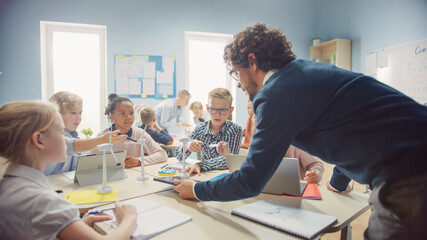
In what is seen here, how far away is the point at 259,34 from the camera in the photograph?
4.02ft

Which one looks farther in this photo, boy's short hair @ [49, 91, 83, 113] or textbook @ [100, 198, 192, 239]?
boy's short hair @ [49, 91, 83, 113]

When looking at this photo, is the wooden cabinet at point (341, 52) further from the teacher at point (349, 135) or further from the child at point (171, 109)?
the teacher at point (349, 135)

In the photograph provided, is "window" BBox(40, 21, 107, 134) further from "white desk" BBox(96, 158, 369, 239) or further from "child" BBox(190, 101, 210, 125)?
"white desk" BBox(96, 158, 369, 239)

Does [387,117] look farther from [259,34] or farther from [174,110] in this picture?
[174,110]

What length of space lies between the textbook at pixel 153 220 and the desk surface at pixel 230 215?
0.08 feet

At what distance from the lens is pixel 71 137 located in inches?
85.1

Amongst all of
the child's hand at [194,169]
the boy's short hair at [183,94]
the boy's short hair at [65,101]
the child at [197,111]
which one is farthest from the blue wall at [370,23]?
the boy's short hair at [65,101]

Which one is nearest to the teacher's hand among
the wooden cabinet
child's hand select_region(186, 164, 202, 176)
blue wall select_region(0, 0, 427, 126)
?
child's hand select_region(186, 164, 202, 176)

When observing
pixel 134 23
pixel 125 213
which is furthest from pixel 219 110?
pixel 134 23

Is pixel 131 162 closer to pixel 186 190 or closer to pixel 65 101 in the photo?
pixel 65 101

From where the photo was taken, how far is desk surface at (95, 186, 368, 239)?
38.4 inches

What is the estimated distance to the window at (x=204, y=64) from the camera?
5.05 m

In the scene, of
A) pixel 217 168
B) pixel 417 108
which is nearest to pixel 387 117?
pixel 417 108

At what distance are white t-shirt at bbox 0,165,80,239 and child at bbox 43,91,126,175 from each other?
941mm
